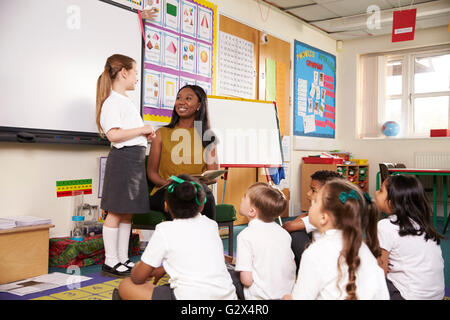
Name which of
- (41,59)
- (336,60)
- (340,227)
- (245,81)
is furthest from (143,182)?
(336,60)

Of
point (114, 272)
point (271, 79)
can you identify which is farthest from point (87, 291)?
point (271, 79)

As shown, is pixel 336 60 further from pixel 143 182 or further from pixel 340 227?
pixel 340 227

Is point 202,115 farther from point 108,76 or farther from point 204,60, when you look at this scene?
point 204,60

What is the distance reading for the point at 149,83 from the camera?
347 centimetres

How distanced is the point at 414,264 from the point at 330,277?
2.06ft

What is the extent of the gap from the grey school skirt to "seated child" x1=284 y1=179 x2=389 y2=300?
1.45m

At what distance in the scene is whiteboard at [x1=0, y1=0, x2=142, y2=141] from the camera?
100 inches

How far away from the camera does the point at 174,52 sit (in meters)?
3.73

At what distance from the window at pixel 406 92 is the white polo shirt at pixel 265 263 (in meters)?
5.14

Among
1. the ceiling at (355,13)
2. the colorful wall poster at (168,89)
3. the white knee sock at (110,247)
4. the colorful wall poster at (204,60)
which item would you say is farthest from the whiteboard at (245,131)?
the ceiling at (355,13)

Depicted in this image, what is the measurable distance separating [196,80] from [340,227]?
9.75 ft

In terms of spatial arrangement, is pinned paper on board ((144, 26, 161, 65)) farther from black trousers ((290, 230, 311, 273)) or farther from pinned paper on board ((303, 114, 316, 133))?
pinned paper on board ((303, 114, 316, 133))
